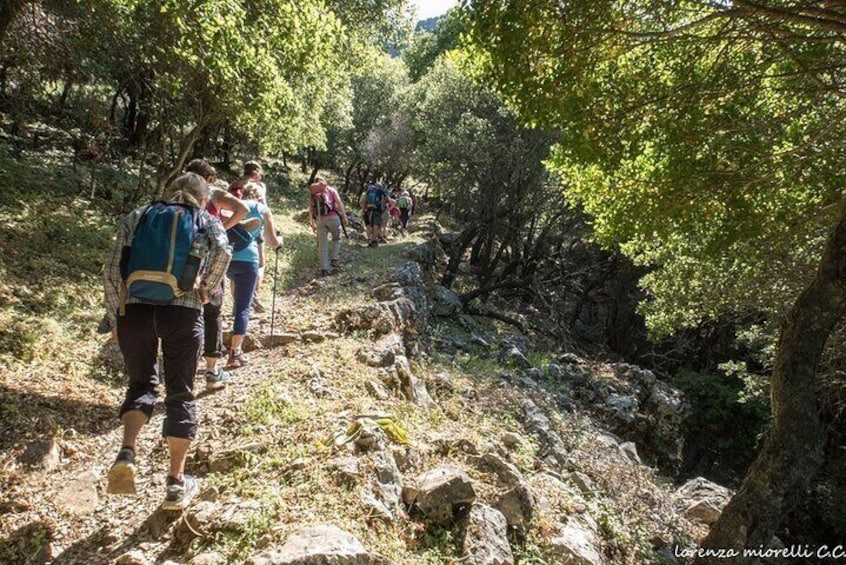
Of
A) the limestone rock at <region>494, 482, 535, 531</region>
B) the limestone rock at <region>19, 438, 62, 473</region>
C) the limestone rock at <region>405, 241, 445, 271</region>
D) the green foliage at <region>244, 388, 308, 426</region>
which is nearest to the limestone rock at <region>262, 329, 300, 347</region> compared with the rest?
the green foliage at <region>244, 388, 308, 426</region>

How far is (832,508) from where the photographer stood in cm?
1274

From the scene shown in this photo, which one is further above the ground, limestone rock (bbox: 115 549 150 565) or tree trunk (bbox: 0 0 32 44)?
tree trunk (bbox: 0 0 32 44)

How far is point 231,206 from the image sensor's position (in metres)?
5.75

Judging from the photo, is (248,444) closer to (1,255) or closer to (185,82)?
(1,255)

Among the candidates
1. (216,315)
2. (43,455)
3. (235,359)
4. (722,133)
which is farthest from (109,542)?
(722,133)


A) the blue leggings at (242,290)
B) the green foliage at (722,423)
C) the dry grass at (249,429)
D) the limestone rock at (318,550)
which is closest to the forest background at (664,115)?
the dry grass at (249,429)

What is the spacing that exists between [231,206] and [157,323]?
258 centimetres

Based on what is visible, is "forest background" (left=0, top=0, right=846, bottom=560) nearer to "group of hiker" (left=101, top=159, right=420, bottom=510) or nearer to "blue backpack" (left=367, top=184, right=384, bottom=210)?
"group of hiker" (left=101, top=159, right=420, bottom=510)

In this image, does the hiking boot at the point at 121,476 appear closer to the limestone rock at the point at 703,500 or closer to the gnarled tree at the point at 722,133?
the gnarled tree at the point at 722,133

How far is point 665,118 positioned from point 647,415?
26.8ft

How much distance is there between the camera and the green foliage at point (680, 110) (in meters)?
5.82

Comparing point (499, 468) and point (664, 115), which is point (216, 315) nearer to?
point (499, 468)

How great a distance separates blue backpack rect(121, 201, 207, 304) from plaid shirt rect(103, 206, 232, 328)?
0.05 m

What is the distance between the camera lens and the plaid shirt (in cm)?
346
